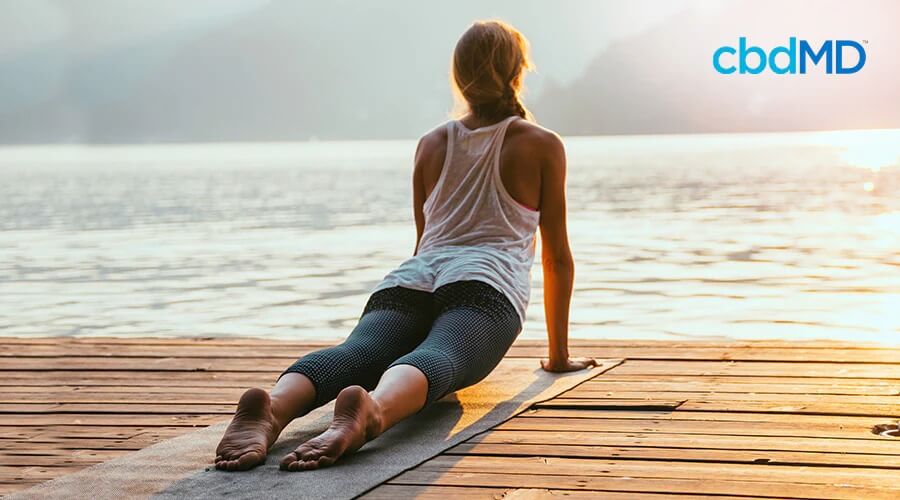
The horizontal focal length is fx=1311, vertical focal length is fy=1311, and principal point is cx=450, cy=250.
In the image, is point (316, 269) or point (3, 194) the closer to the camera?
point (316, 269)

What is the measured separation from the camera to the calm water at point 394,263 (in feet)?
22.7

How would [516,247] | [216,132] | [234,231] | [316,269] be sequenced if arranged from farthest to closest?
[216,132], [234,231], [316,269], [516,247]

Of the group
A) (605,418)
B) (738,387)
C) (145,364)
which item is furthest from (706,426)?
(145,364)

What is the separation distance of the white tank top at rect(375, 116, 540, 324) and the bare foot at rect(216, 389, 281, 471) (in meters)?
0.59

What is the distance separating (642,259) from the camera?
1010 centimetres

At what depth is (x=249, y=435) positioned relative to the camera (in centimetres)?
256

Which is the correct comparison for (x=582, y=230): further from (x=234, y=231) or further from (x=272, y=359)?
(x=272, y=359)

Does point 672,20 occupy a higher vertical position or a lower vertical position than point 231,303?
higher

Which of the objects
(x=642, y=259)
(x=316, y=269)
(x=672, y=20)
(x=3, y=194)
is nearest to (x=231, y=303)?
(x=316, y=269)

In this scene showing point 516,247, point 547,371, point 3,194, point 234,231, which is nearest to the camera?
point 516,247

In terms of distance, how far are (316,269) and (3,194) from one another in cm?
1894

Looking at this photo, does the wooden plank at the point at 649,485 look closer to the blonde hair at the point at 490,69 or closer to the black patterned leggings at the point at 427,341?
the black patterned leggings at the point at 427,341

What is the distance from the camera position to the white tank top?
311 centimetres

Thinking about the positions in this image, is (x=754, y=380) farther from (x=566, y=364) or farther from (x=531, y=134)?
(x=531, y=134)
